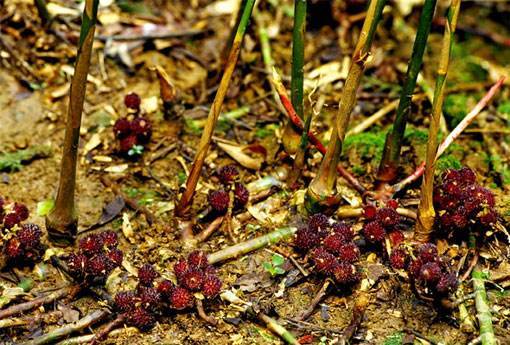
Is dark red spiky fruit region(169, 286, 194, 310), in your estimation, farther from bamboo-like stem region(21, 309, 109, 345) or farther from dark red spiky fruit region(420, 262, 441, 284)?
dark red spiky fruit region(420, 262, 441, 284)

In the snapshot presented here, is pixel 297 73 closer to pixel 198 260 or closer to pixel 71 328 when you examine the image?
pixel 198 260

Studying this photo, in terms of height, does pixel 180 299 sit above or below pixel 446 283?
below

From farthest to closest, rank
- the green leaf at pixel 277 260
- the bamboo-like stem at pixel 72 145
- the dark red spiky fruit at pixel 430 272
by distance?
1. the green leaf at pixel 277 260
2. the bamboo-like stem at pixel 72 145
3. the dark red spiky fruit at pixel 430 272

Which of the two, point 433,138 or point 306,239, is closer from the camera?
point 433,138

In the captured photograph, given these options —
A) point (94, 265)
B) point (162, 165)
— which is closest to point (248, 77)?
point (162, 165)

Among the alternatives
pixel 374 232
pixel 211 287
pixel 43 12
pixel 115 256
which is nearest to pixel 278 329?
pixel 211 287

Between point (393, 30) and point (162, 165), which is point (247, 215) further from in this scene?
point (393, 30)

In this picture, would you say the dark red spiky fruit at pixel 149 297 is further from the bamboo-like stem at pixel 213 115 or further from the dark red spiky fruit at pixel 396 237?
the dark red spiky fruit at pixel 396 237

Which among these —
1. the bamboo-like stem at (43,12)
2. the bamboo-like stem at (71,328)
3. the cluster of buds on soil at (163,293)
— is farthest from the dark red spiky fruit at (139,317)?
the bamboo-like stem at (43,12)
